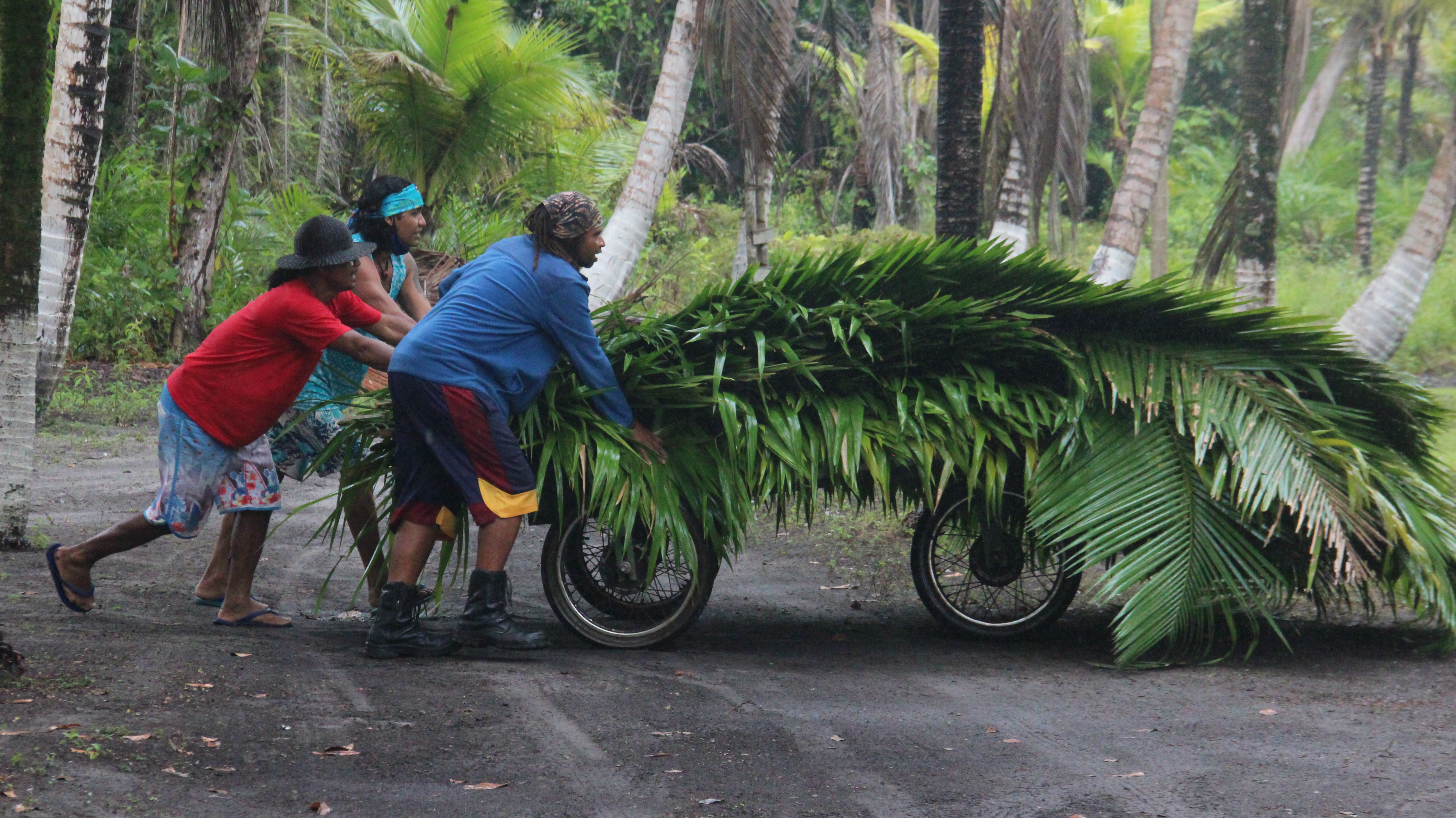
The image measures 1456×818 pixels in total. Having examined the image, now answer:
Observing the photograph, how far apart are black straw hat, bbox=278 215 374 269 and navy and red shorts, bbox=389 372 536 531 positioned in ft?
1.79

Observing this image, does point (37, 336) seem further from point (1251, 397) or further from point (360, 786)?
point (1251, 397)

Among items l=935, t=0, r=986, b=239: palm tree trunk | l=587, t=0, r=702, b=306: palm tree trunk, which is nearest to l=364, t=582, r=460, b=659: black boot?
l=935, t=0, r=986, b=239: palm tree trunk

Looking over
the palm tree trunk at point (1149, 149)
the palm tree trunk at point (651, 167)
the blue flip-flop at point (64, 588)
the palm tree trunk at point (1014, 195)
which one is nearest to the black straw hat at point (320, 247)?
the blue flip-flop at point (64, 588)

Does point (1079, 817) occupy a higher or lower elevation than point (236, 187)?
lower

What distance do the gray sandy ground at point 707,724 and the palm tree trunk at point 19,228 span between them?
0.53 metres

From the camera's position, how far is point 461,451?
4660 mm

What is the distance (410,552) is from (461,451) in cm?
44

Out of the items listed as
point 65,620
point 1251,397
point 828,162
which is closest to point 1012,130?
point 1251,397

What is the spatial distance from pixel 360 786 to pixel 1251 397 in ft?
11.8

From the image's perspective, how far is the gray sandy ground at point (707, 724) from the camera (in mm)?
3412

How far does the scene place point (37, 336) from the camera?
5906 mm

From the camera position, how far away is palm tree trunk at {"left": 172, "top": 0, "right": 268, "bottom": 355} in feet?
Answer: 39.3

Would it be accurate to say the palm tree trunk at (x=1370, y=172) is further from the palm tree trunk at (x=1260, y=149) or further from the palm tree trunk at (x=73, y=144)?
the palm tree trunk at (x=73, y=144)

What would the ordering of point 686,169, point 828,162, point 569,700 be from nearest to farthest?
point 569,700 → point 686,169 → point 828,162
